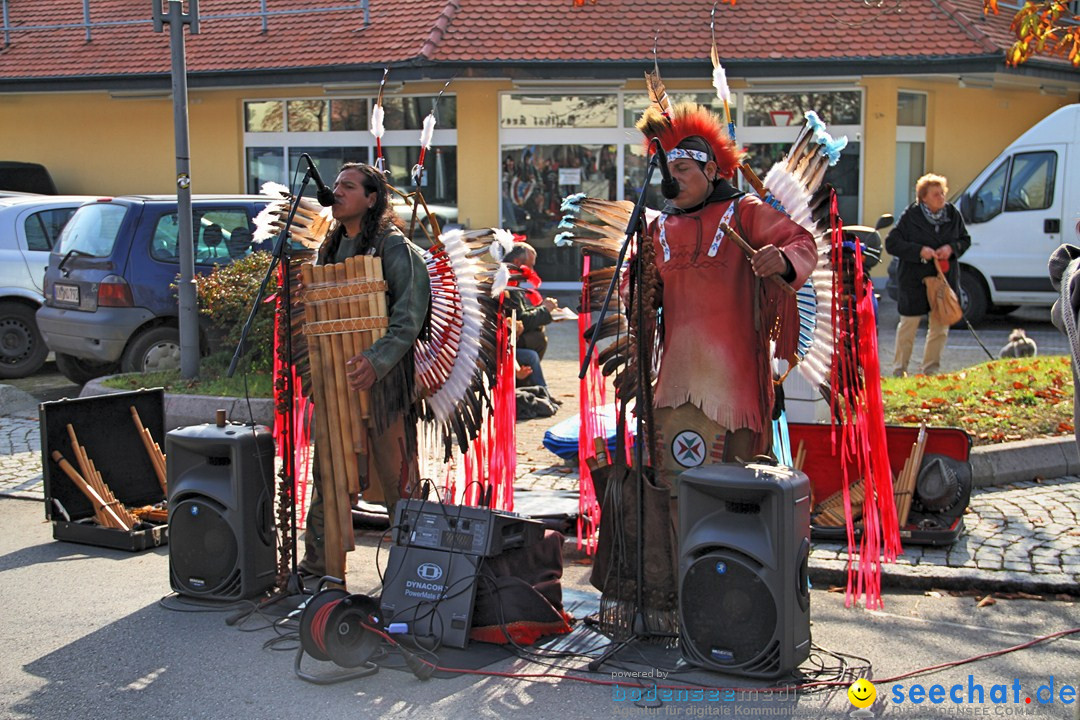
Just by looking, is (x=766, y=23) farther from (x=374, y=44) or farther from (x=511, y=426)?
(x=511, y=426)

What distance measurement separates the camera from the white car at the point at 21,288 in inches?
484

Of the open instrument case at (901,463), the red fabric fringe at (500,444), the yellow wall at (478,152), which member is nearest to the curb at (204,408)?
the red fabric fringe at (500,444)

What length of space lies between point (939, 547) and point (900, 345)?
4.68 meters

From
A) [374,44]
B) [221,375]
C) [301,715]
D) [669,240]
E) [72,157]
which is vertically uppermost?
[374,44]

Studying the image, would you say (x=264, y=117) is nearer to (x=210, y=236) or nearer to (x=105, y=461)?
(x=210, y=236)

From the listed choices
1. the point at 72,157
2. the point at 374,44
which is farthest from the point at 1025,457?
the point at 72,157

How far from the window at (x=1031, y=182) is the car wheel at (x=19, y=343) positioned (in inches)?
455

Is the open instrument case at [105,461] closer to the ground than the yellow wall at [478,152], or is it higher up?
closer to the ground

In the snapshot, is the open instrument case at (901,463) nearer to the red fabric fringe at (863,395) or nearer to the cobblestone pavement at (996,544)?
the cobblestone pavement at (996,544)

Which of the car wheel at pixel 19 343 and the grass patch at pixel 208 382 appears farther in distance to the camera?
the car wheel at pixel 19 343

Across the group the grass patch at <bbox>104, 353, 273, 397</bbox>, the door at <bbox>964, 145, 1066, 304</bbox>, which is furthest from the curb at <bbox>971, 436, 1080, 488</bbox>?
the door at <bbox>964, 145, 1066, 304</bbox>

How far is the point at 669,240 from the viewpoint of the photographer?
17.2 ft

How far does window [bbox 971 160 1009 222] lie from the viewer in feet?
49.5

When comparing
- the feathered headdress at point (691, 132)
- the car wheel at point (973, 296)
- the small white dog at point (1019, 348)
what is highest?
the feathered headdress at point (691, 132)
